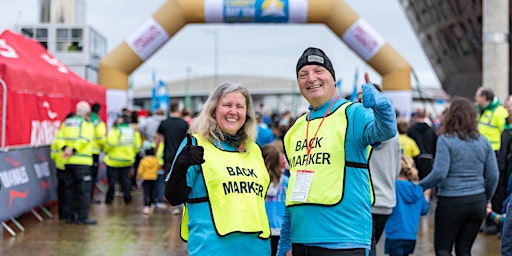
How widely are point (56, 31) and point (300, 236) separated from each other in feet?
59.3

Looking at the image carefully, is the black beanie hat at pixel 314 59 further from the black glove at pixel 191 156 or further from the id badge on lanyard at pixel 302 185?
the black glove at pixel 191 156

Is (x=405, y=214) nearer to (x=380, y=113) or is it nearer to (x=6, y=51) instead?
(x=380, y=113)

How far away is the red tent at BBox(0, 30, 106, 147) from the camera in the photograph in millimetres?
9370

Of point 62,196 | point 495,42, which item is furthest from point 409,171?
point 495,42

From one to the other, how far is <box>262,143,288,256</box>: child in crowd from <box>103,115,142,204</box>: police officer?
7240 millimetres

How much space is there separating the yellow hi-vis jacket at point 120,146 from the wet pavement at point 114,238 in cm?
150

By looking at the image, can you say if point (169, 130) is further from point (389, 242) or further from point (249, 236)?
point (249, 236)

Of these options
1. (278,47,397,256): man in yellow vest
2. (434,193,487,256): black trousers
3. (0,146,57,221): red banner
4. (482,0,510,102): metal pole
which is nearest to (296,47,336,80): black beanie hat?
(278,47,397,256): man in yellow vest

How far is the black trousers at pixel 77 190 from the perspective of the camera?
998 centimetres

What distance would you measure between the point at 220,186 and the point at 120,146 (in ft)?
31.1

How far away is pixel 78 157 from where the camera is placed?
995 centimetres

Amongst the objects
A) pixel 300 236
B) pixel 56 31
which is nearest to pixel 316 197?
pixel 300 236

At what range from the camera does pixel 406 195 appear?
20.9 feet

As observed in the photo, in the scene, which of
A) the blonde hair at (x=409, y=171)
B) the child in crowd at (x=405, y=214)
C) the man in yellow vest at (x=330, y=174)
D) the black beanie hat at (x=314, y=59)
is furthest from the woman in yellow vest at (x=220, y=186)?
the blonde hair at (x=409, y=171)
